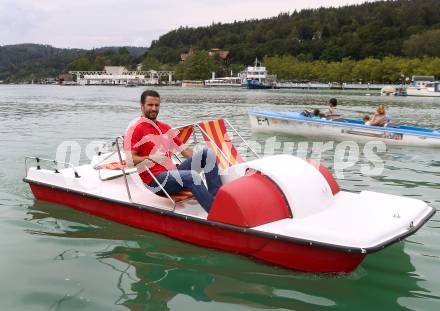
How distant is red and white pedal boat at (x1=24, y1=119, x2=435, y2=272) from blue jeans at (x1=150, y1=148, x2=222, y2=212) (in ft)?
1.02

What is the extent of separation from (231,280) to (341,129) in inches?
575

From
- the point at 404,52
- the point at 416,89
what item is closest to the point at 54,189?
the point at 416,89

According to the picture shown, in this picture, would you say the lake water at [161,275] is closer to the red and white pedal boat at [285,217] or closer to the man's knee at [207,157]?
the red and white pedal boat at [285,217]

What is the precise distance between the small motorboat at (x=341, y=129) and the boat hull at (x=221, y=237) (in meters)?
12.9

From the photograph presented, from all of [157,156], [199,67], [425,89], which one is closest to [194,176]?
[157,156]

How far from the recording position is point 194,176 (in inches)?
291

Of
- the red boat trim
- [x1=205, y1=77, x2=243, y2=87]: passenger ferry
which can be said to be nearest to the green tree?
[x1=205, y1=77, x2=243, y2=87]: passenger ferry

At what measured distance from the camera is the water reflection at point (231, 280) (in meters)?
5.91

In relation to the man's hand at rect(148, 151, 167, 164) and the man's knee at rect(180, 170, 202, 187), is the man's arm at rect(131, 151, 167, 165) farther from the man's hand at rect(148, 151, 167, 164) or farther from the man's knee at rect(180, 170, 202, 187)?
the man's knee at rect(180, 170, 202, 187)

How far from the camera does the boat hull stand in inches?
245

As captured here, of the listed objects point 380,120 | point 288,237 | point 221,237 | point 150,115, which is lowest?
point 221,237

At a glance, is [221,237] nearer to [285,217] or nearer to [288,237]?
[285,217]

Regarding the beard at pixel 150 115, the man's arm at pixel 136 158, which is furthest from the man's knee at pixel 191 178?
the beard at pixel 150 115

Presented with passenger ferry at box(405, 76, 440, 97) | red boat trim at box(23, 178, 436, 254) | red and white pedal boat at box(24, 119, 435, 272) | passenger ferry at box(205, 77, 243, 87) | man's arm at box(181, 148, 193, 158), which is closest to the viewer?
red boat trim at box(23, 178, 436, 254)
